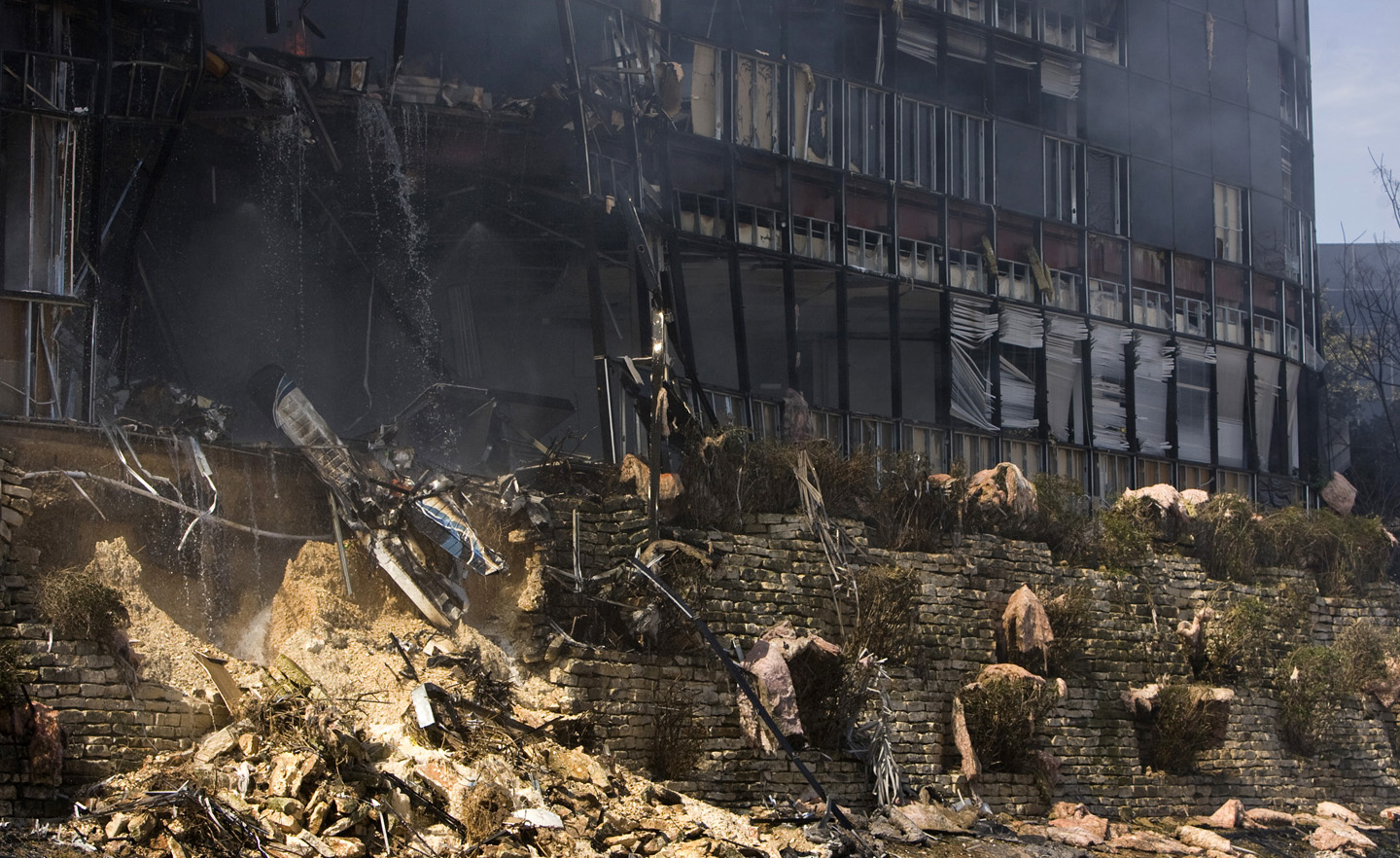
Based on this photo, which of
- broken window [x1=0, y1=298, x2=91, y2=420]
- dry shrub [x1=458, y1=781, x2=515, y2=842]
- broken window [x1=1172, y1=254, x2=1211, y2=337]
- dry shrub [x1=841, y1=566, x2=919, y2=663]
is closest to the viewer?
dry shrub [x1=458, y1=781, x2=515, y2=842]

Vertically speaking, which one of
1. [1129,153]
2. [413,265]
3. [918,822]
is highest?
[1129,153]

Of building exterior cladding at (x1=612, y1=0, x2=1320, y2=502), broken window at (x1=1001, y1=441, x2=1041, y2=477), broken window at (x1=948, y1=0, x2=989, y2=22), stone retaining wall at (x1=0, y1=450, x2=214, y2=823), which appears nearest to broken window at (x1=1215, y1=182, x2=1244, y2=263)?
building exterior cladding at (x1=612, y1=0, x2=1320, y2=502)

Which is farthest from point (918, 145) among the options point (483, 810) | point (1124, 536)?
point (483, 810)

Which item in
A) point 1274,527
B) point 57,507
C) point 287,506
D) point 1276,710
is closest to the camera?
point 57,507

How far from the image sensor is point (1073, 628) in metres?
17.7

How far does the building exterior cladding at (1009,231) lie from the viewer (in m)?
19.7

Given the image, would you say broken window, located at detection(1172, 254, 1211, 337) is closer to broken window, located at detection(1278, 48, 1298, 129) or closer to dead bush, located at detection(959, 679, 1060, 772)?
broken window, located at detection(1278, 48, 1298, 129)

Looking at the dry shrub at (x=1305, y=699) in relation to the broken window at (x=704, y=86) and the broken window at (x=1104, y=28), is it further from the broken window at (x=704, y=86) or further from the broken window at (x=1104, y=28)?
the broken window at (x=704, y=86)

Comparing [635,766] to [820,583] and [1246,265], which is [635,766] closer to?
[820,583]

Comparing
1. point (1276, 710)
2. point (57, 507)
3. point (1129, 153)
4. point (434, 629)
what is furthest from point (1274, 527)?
point (57, 507)

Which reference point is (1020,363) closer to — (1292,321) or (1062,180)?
(1062,180)

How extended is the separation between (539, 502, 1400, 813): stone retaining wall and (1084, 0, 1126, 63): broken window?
26.7 feet

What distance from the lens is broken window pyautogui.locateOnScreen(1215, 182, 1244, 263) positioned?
24.3m

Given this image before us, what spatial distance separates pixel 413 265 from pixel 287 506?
488cm
